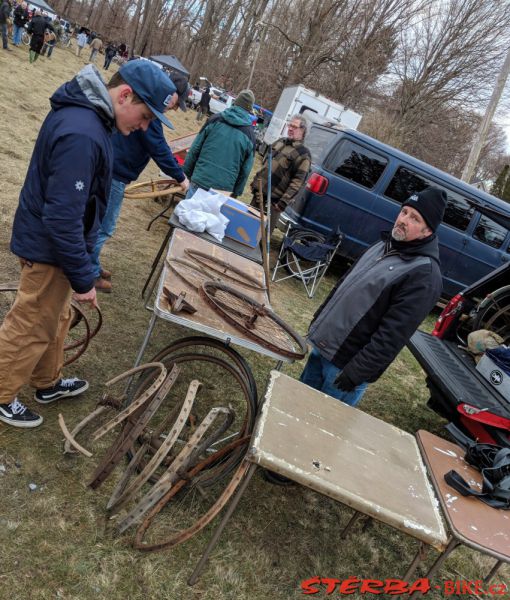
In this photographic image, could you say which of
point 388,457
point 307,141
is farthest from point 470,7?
point 388,457

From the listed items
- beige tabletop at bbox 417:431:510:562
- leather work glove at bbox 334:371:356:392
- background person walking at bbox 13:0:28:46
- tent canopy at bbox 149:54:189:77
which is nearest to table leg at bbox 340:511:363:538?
beige tabletop at bbox 417:431:510:562

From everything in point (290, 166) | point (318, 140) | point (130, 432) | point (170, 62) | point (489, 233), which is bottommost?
point (130, 432)

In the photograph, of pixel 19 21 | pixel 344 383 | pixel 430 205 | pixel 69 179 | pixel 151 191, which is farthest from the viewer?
pixel 19 21

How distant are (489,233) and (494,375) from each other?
13.7 feet

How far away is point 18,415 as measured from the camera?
2.60 meters

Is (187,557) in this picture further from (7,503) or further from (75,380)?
(75,380)

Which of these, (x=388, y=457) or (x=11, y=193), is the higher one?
(x=388, y=457)

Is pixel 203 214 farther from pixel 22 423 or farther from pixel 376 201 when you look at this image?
pixel 376 201

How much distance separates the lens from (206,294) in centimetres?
280

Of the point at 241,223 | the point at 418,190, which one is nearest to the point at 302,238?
the point at 418,190

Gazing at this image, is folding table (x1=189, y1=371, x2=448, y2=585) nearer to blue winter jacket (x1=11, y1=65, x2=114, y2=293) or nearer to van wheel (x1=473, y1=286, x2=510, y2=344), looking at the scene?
blue winter jacket (x1=11, y1=65, x2=114, y2=293)

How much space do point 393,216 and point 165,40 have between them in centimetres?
4420

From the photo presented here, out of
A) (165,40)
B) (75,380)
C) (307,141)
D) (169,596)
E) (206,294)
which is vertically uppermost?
(165,40)

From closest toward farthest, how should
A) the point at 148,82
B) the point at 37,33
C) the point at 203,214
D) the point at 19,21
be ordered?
the point at 148,82 < the point at 203,214 < the point at 37,33 < the point at 19,21
